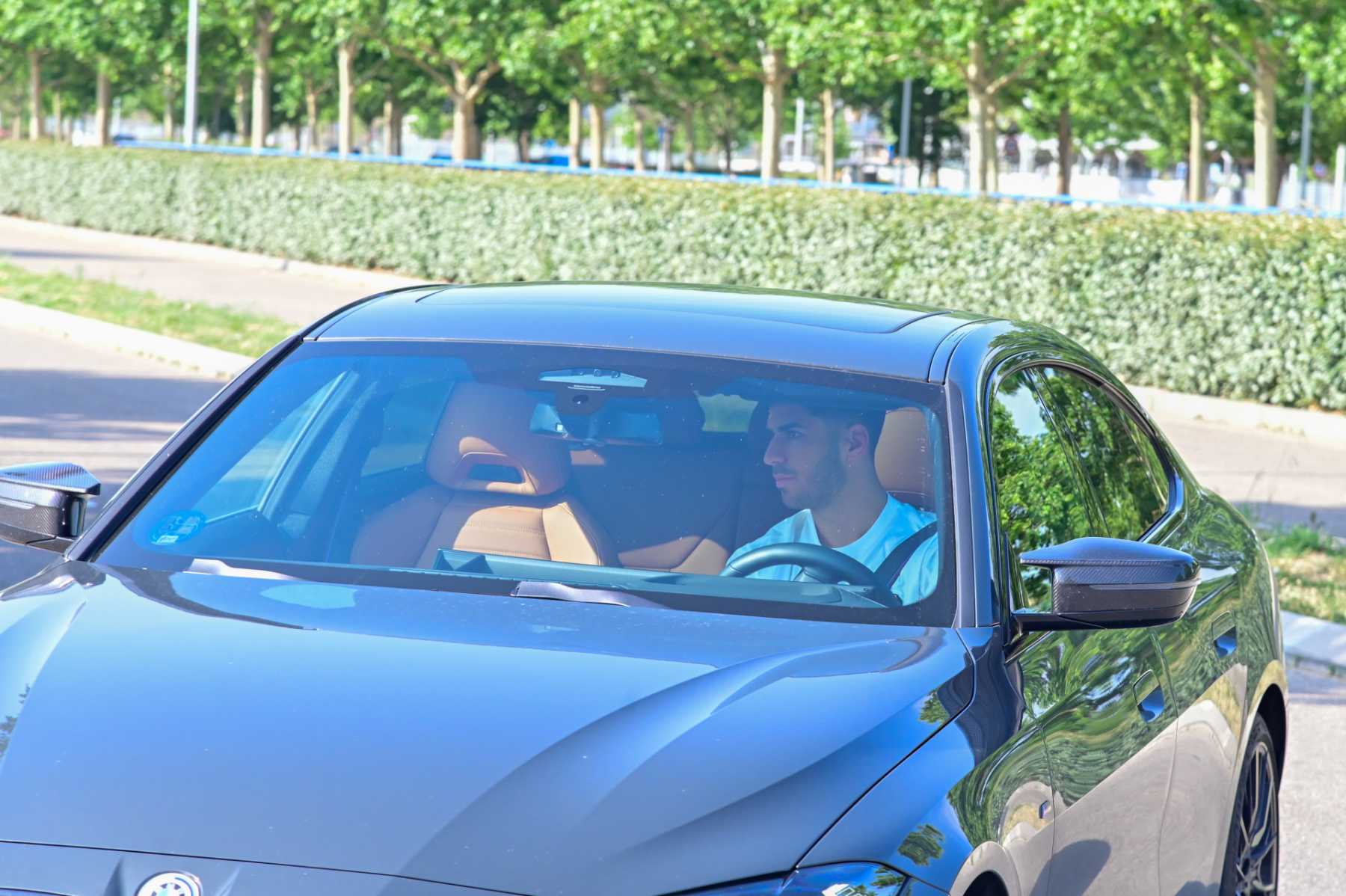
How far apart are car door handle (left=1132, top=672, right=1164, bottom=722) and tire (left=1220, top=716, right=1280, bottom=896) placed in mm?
704

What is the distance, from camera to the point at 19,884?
219 cm

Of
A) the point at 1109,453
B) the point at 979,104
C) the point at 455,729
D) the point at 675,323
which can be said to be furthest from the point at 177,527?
the point at 979,104

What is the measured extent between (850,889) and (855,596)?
1.01m

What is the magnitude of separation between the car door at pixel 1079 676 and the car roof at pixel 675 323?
24 centimetres

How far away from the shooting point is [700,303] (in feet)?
12.8

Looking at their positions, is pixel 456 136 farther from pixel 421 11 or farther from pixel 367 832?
pixel 367 832

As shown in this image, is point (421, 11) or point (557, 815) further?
point (421, 11)

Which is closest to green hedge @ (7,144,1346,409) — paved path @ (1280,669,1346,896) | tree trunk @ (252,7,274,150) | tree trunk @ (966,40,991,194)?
paved path @ (1280,669,1346,896)

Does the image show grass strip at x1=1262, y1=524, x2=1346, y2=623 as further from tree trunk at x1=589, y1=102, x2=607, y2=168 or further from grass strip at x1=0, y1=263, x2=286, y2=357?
tree trunk at x1=589, y1=102, x2=607, y2=168

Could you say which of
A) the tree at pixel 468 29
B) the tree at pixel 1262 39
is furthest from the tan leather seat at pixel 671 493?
the tree at pixel 468 29

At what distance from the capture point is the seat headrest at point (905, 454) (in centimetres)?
332

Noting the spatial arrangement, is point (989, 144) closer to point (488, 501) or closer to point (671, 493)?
point (488, 501)

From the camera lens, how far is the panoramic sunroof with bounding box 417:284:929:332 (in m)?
3.77

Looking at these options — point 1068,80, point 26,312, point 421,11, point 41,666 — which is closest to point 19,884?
point 41,666
